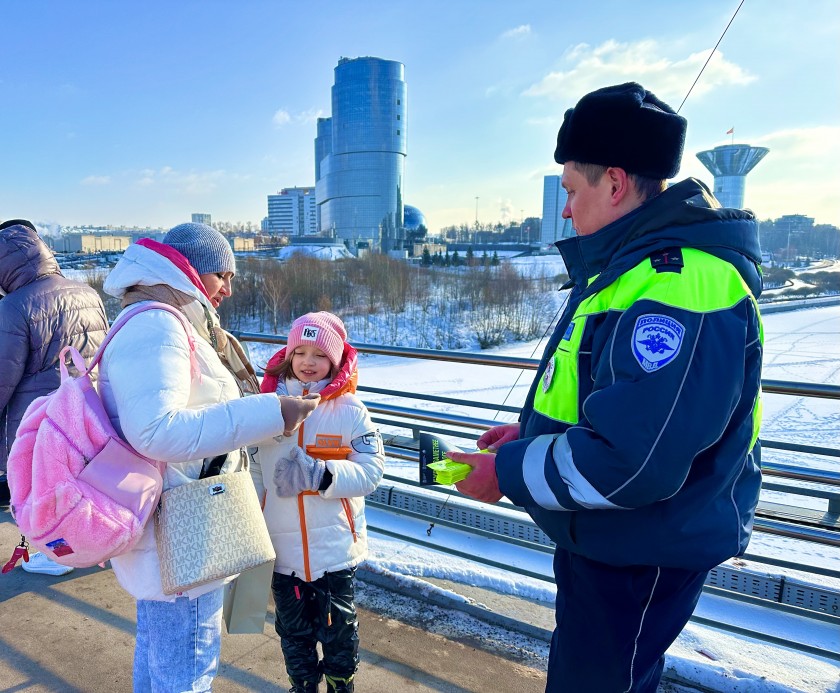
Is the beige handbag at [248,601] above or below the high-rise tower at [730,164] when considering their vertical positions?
below

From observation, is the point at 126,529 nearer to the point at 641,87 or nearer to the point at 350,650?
the point at 350,650

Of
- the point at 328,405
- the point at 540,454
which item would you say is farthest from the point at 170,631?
the point at 540,454

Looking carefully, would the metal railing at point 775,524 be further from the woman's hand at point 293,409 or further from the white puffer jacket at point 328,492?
the woman's hand at point 293,409

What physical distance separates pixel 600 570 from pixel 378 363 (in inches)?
998

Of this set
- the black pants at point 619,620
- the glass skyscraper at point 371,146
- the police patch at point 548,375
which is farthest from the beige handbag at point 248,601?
the glass skyscraper at point 371,146

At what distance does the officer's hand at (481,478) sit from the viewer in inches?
56.6

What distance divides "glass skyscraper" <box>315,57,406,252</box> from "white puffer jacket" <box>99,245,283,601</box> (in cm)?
10172

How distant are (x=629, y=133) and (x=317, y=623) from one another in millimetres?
2017

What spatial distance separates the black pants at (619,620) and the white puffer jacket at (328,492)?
0.95 m

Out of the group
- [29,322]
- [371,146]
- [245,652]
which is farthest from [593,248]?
[371,146]

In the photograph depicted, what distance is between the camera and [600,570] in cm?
141

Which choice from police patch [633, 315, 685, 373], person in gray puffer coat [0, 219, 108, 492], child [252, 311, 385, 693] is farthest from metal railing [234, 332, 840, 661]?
person in gray puffer coat [0, 219, 108, 492]

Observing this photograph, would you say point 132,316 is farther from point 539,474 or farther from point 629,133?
point 629,133

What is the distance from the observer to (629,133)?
53.2 inches
